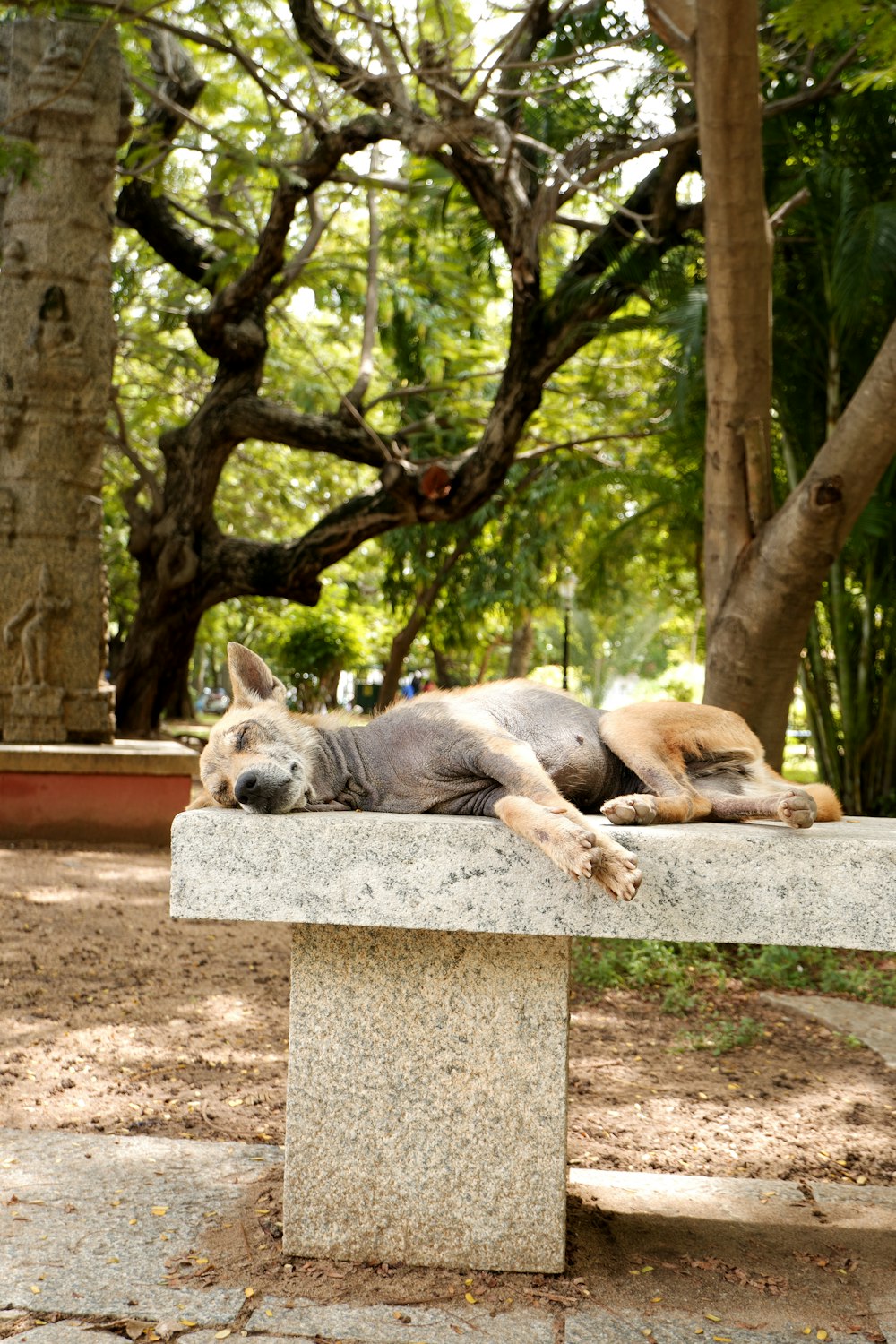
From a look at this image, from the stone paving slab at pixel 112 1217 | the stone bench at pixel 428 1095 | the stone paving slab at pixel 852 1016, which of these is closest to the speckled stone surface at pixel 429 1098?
the stone bench at pixel 428 1095

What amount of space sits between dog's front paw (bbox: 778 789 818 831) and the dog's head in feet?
4.08

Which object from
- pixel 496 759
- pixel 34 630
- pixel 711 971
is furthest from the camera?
pixel 34 630

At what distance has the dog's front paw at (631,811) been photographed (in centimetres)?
319

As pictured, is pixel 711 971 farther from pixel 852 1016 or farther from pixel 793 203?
pixel 793 203

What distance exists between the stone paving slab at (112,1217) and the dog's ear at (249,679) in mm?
1469

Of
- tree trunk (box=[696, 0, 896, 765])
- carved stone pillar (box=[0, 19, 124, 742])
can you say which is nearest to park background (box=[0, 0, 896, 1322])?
tree trunk (box=[696, 0, 896, 765])

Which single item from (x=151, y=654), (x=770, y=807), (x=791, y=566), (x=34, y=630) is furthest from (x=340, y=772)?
(x=151, y=654)

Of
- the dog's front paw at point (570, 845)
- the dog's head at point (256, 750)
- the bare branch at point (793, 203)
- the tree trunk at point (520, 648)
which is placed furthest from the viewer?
the tree trunk at point (520, 648)

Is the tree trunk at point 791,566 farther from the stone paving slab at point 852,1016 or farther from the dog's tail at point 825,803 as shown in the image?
the dog's tail at point 825,803

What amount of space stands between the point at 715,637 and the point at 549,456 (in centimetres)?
1141

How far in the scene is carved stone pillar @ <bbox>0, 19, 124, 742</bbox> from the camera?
1036 centimetres

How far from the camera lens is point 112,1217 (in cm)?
348

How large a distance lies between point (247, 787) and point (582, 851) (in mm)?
893

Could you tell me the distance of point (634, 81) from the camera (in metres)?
9.79
